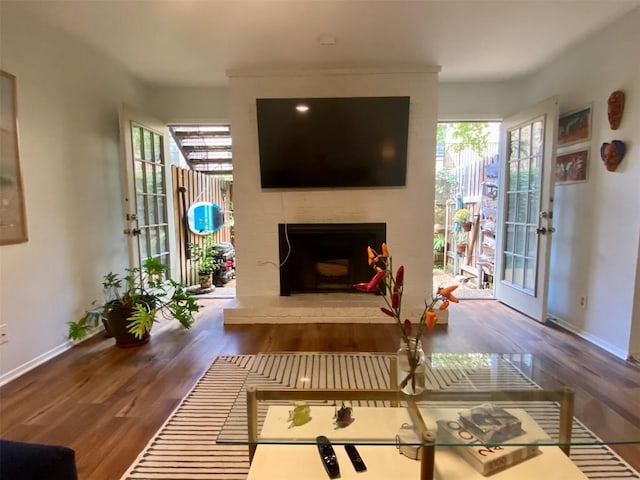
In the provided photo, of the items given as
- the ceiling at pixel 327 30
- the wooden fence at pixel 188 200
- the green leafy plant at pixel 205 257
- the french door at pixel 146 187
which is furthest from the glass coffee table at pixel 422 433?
the green leafy plant at pixel 205 257

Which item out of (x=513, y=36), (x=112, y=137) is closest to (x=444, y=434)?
(x=513, y=36)

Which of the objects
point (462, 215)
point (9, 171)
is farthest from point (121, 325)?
point (462, 215)

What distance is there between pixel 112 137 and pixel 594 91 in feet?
14.2

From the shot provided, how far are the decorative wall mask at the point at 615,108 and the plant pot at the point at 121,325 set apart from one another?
399 centimetres

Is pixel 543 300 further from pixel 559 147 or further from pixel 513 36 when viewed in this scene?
pixel 513 36

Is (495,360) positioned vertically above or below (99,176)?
below

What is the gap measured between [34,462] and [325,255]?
2.99 m

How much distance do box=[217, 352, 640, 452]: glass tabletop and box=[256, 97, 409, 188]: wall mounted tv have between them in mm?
2176

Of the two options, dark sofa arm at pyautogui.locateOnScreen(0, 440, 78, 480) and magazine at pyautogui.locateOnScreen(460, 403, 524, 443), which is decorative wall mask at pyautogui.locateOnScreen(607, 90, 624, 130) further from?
dark sofa arm at pyautogui.locateOnScreen(0, 440, 78, 480)

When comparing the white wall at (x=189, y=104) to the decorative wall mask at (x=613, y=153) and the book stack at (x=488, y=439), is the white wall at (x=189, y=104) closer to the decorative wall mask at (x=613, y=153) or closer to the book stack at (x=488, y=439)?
the decorative wall mask at (x=613, y=153)

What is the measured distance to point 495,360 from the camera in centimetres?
179

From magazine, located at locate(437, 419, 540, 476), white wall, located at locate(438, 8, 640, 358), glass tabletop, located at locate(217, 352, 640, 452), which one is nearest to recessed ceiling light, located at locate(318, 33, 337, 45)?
white wall, located at locate(438, 8, 640, 358)

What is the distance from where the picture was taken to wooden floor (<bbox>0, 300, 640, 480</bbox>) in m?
1.58

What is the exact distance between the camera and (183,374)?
2277 millimetres
